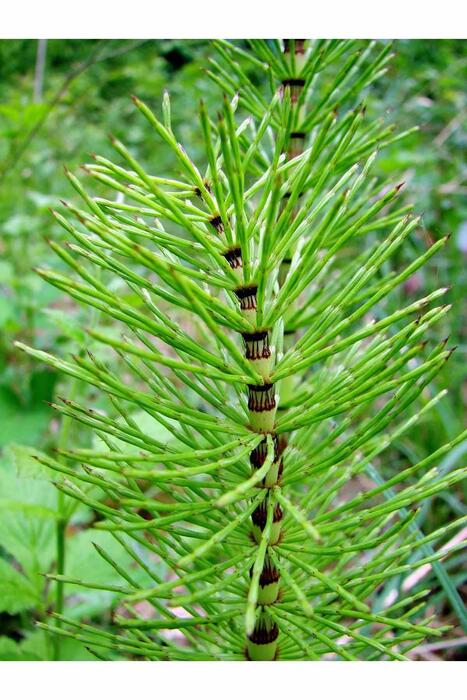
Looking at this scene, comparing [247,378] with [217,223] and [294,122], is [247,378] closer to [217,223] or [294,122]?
[217,223]

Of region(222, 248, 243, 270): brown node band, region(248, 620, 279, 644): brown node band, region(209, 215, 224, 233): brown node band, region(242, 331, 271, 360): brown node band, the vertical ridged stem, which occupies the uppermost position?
the vertical ridged stem

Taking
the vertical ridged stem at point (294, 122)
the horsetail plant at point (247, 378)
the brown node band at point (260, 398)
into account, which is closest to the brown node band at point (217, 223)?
the horsetail plant at point (247, 378)

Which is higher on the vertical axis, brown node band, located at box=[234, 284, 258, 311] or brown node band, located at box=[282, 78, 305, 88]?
brown node band, located at box=[282, 78, 305, 88]

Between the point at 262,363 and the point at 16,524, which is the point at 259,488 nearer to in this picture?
the point at 262,363

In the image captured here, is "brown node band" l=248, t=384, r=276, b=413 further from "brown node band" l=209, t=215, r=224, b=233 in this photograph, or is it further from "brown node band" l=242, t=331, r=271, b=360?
"brown node band" l=209, t=215, r=224, b=233

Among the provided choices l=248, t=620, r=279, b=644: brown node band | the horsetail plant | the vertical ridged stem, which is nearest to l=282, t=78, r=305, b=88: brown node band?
the vertical ridged stem

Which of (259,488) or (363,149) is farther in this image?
(363,149)

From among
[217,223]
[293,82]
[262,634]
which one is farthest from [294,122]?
[262,634]

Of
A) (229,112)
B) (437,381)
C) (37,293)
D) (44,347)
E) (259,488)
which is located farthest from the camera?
(44,347)
